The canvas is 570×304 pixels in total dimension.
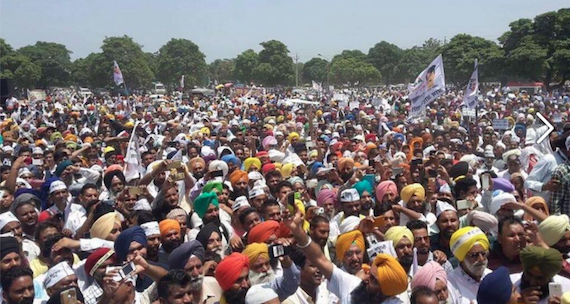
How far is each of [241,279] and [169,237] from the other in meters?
1.07

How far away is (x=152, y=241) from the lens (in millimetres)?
4680

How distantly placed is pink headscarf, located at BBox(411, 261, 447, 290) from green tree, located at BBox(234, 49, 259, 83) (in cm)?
6516

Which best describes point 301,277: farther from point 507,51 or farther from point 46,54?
point 46,54

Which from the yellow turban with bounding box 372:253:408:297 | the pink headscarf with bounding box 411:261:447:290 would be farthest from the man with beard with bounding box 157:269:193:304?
the pink headscarf with bounding box 411:261:447:290

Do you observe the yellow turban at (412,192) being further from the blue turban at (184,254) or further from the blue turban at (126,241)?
the blue turban at (126,241)

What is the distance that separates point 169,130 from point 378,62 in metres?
67.5

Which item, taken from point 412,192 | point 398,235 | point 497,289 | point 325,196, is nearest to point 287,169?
point 325,196

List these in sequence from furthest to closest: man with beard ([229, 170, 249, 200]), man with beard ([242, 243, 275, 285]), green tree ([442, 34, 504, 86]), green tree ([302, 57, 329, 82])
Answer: green tree ([302, 57, 329, 82]), green tree ([442, 34, 504, 86]), man with beard ([229, 170, 249, 200]), man with beard ([242, 243, 275, 285])

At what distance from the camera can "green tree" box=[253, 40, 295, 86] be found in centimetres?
6359

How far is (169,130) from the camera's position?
1415cm

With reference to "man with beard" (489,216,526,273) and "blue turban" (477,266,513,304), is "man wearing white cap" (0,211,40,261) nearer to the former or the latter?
"blue turban" (477,266,513,304)

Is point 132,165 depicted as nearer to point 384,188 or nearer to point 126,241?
point 384,188

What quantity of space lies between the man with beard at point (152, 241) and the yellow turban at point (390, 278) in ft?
5.96

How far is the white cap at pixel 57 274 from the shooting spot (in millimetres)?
4031
